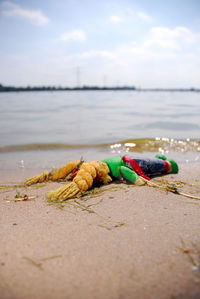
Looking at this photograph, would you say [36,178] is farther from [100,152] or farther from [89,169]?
[100,152]

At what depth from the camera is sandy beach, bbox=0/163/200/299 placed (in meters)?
2.09

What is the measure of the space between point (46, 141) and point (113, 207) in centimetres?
705

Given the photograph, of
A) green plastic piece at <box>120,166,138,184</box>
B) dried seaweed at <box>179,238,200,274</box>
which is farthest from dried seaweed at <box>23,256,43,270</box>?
green plastic piece at <box>120,166,138,184</box>

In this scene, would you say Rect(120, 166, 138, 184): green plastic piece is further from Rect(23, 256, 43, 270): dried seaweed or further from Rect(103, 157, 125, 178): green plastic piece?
Rect(23, 256, 43, 270): dried seaweed

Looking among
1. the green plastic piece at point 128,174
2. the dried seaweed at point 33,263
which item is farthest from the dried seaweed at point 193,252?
the green plastic piece at point 128,174

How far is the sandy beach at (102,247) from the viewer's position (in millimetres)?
2088

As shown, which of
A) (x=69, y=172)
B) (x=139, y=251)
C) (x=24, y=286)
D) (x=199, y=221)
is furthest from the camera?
(x=69, y=172)

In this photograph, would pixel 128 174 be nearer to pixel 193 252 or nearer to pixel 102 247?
pixel 102 247

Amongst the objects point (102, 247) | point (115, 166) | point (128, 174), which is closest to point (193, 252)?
point (102, 247)

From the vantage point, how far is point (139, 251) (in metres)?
2.54

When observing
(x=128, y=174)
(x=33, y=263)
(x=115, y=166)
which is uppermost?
(x=115, y=166)

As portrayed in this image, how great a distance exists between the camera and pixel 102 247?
2.62 metres

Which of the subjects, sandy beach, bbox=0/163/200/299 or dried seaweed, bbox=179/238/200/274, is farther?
dried seaweed, bbox=179/238/200/274

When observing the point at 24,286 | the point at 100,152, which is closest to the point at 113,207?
the point at 24,286
